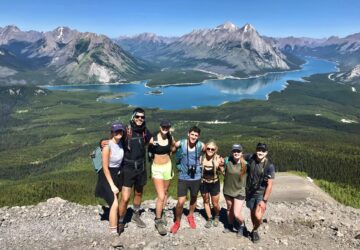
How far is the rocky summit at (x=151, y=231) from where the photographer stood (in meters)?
24.6

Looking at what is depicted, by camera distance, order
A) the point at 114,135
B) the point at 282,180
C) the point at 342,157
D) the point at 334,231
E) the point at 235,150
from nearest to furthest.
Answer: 1. the point at 114,135
2. the point at 235,150
3. the point at 334,231
4. the point at 282,180
5. the point at 342,157

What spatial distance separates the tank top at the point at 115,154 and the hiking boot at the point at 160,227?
5486 millimetres

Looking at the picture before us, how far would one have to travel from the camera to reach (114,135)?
2300cm

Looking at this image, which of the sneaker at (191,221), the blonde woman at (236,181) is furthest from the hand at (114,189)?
the blonde woman at (236,181)

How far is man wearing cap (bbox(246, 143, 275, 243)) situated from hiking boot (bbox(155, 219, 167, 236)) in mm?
5933

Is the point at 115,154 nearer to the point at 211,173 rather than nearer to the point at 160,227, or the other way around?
the point at 160,227

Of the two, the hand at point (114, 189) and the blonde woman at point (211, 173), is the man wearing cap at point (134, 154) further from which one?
the blonde woman at point (211, 173)

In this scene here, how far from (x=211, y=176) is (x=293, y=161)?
15551cm

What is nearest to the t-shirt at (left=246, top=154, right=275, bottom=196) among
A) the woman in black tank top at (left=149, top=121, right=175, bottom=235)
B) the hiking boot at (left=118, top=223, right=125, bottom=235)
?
the woman in black tank top at (left=149, top=121, right=175, bottom=235)

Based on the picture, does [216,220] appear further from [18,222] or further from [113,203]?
[18,222]

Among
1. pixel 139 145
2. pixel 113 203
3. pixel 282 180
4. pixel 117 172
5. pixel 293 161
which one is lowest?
pixel 293 161

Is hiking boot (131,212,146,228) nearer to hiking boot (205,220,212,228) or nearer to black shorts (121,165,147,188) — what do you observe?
black shorts (121,165,147,188)

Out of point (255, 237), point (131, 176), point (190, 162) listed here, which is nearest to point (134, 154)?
point (131, 176)

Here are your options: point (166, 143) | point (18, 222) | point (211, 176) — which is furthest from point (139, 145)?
point (18, 222)
